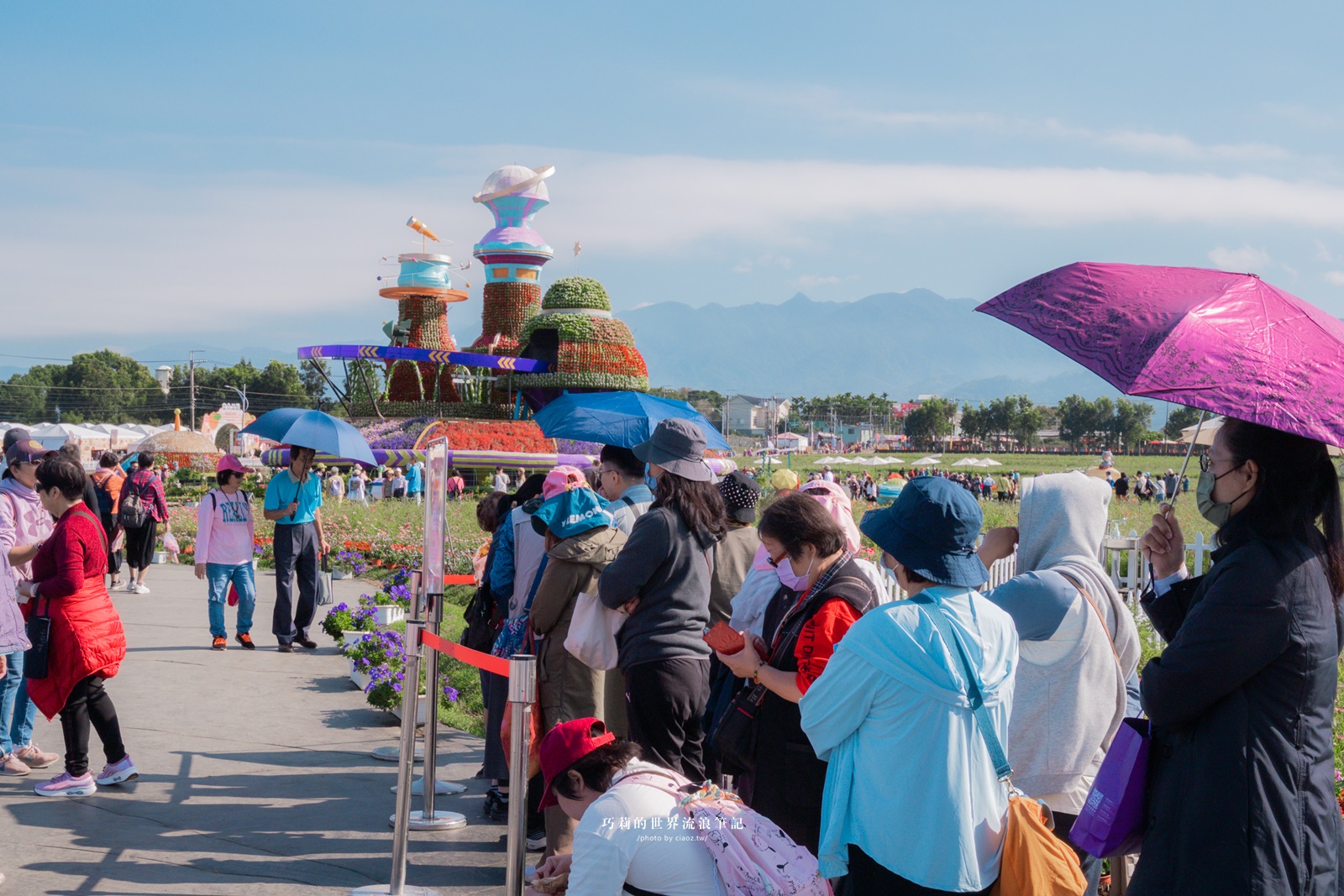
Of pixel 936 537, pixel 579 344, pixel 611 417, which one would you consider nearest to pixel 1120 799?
pixel 936 537

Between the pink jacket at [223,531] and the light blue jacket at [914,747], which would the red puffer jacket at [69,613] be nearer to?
the pink jacket at [223,531]

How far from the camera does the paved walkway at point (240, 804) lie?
4.89 m

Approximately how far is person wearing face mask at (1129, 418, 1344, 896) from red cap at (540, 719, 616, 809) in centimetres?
156

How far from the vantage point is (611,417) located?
7219 millimetres

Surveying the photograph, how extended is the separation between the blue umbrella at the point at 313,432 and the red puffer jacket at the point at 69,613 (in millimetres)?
3045

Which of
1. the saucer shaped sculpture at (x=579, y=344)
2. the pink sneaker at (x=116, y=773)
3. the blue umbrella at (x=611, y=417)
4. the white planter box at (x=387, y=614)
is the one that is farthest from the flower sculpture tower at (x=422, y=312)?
the pink sneaker at (x=116, y=773)

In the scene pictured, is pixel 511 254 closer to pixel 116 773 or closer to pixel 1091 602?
pixel 116 773

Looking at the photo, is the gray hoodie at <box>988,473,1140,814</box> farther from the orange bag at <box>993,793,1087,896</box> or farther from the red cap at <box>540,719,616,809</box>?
the red cap at <box>540,719,616,809</box>

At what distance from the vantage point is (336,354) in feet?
125

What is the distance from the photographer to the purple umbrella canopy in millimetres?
2504

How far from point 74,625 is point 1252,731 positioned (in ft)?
17.7

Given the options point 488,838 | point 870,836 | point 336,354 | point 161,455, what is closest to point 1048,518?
point 870,836

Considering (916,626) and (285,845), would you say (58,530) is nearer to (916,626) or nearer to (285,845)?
(285,845)

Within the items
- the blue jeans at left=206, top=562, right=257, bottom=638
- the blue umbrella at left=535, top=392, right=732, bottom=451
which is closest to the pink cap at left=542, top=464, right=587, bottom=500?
the blue umbrella at left=535, top=392, right=732, bottom=451
